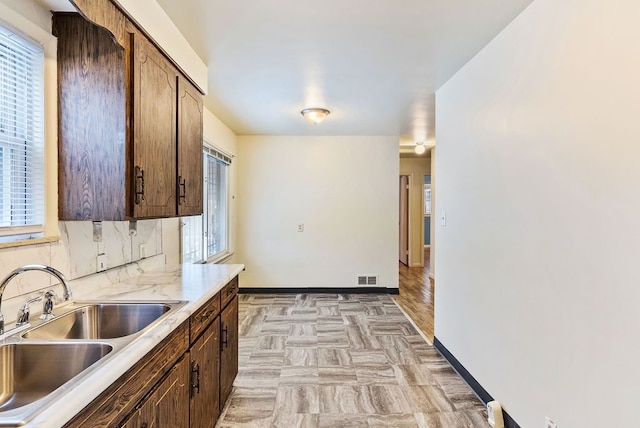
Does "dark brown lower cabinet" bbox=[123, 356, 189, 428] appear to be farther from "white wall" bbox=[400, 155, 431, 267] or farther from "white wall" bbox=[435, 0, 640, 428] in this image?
"white wall" bbox=[400, 155, 431, 267]

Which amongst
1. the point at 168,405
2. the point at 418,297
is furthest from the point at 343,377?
the point at 418,297

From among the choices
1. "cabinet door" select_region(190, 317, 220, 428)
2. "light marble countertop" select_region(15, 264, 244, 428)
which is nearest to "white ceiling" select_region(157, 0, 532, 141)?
"light marble countertop" select_region(15, 264, 244, 428)

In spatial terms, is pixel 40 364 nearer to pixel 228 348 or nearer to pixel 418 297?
pixel 228 348

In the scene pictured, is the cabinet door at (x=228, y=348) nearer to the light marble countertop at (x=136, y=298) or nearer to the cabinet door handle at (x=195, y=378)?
the light marble countertop at (x=136, y=298)

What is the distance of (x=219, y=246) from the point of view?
4.82 m

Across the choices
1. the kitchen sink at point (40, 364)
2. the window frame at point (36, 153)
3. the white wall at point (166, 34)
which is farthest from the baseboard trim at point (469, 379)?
the white wall at point (166, 34)

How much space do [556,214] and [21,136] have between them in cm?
243

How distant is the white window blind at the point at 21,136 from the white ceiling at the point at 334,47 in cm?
73

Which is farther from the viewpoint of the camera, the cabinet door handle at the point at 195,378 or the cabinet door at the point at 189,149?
the cabinet door at the point at 189,149

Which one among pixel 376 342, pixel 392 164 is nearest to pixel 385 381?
pixel 376 342

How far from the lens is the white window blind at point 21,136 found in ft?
4.63

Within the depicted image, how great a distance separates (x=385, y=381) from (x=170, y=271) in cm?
182

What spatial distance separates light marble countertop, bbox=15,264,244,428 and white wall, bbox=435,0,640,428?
1.72 meters

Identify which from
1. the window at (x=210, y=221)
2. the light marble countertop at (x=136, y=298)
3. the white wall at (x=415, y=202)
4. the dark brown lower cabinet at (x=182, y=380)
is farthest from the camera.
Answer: the white wall at (x=415, y=202)
